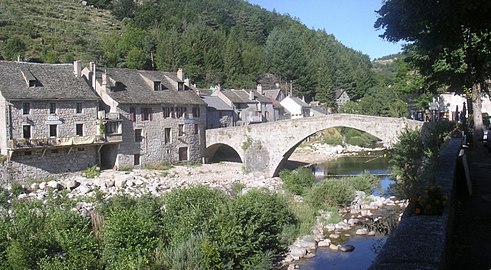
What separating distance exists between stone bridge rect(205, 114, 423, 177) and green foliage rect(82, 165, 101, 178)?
10501 millimetres

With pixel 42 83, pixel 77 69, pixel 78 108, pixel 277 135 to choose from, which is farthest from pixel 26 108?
pixel 277 135

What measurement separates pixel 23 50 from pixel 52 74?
32.4 metres

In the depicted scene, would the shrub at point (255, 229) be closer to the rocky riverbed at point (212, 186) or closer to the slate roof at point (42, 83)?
the rocky riverbed at point (212, 186)

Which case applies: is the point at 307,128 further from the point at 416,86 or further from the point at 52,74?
the point at 52,74

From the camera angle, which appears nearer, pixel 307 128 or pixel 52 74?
pixel 52 74

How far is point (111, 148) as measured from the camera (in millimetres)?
33906

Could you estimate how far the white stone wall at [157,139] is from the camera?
112 feet

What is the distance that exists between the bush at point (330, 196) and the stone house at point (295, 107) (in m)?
34.0

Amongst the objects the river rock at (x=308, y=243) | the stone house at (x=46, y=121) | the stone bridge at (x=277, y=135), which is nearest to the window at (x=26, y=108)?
the stone house at (x=46, y=121)

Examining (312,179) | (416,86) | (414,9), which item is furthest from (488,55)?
(416,86)

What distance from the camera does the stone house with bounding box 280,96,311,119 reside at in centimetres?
6025

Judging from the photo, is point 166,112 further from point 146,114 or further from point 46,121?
point 46,121

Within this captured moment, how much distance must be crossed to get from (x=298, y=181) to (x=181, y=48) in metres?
42.4

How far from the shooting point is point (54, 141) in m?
29.9
